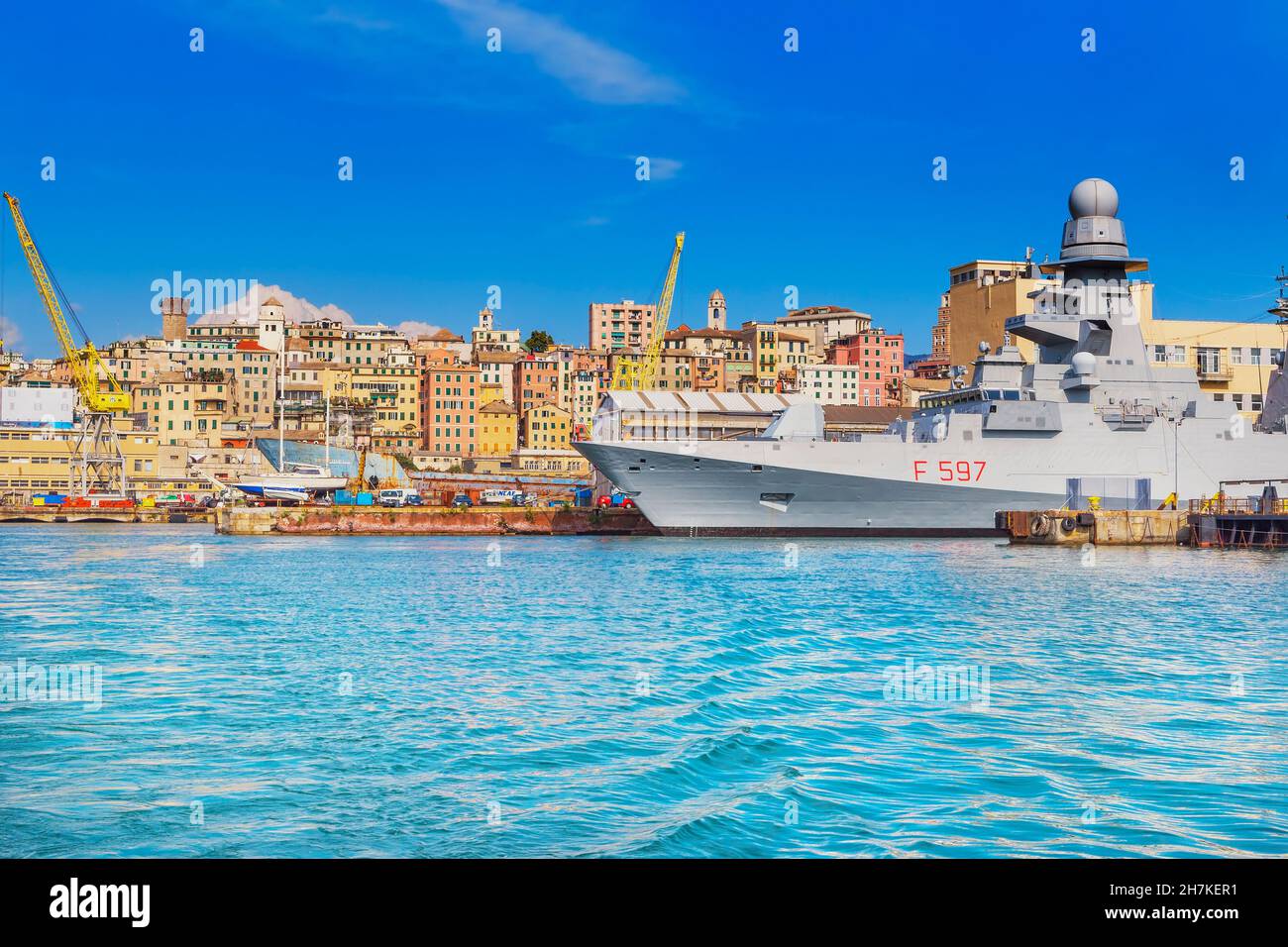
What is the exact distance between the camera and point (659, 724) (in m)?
12.9

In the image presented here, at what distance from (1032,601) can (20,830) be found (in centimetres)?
2186

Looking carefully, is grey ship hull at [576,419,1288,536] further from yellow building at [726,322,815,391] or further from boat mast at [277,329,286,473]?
yellow building at [726,322,815,391]

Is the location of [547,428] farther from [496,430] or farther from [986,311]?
[986,311]

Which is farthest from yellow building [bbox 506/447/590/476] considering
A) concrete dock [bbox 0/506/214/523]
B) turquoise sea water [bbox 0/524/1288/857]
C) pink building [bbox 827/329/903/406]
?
turquoise sea water [bbox 0/524/1288/857]

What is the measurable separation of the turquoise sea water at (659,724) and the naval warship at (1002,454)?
16.8 metres

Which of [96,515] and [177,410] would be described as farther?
[177,410]

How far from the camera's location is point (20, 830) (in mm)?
9141

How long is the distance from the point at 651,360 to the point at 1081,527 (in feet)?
208

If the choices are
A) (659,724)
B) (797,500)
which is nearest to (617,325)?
(797,500)

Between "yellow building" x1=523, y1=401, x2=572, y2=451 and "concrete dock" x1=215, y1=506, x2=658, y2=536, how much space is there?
53.1m

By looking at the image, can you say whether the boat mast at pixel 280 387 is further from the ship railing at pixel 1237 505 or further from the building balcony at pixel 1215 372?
the building balcony at pixel 1215 372

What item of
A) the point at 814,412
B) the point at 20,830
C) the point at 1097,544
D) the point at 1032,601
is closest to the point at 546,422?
the point at 814,412
